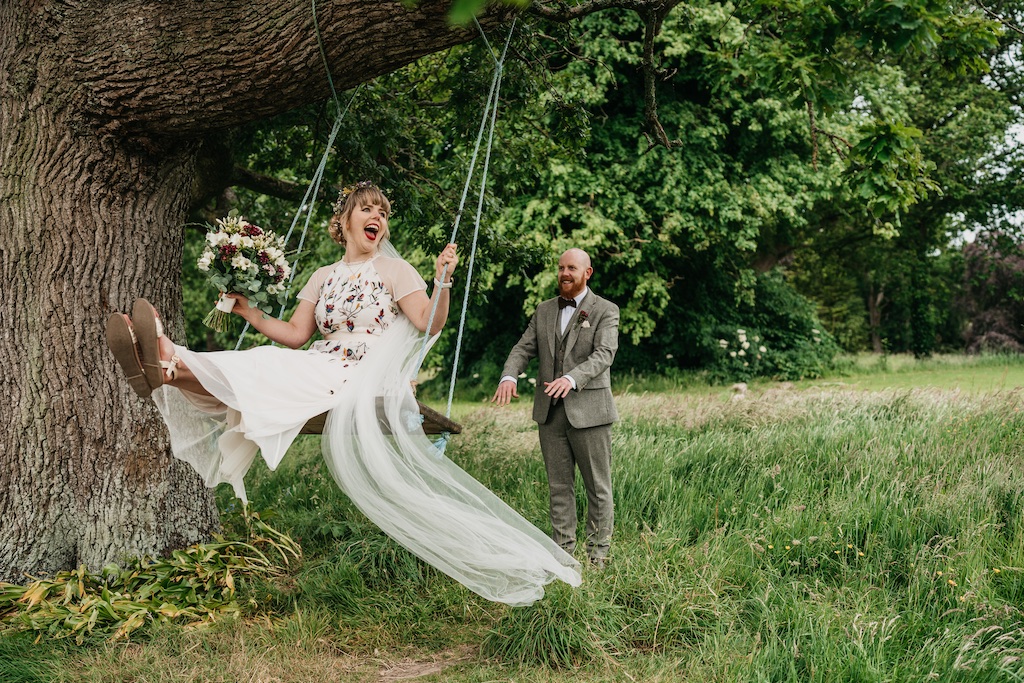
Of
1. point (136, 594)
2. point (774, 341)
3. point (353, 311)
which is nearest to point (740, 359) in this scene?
point (774, 341)

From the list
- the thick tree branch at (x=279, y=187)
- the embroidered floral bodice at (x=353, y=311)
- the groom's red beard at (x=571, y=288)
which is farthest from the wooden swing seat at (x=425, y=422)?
the thick tree branch at (x=279, y=187)

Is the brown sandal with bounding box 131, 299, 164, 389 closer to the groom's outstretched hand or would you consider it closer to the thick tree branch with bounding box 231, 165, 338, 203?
the groom's outstretched hand

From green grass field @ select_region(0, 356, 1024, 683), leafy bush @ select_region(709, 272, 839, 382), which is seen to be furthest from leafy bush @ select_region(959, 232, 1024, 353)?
green grass field @ select_region(0, 356, 1024, 683)

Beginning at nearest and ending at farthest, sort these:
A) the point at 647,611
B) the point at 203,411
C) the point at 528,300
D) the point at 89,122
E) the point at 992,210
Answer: the point at 203,411, the point at 647,611, the point at 89,122, the point at 528,300, the point at 992,210

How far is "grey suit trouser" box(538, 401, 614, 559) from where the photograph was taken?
221 inches

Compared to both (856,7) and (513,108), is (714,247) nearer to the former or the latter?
(513,108)

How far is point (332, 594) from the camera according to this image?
5648mm

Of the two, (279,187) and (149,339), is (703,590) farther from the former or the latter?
(279,187)

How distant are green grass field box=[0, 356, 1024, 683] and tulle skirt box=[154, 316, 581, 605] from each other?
0.51 metres

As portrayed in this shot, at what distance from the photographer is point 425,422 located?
4.65 m

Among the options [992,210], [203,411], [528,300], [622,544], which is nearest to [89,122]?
[203,411]

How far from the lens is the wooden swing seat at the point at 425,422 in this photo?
14.8 ft

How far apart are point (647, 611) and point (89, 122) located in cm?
433

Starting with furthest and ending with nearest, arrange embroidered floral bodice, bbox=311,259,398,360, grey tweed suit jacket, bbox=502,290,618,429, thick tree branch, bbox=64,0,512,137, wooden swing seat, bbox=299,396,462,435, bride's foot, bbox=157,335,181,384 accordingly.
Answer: grey tweed suit jacket, bbox=502,290,618,429
embroidered floral bodice, bbox=311,259,398,360
thick tree branch, bbox=64,0,512,137
wooden swing seat, bbox=299,396,462,435
bride's foot, bbox=157,335,181,384
